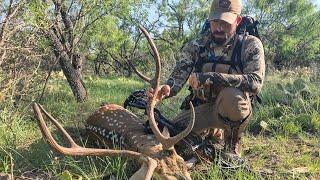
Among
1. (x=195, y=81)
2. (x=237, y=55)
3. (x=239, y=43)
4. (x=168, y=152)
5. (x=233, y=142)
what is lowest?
(x=233, y=142)

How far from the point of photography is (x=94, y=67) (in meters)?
32.0

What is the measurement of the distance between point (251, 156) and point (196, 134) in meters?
0.64

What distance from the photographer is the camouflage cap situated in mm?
4741

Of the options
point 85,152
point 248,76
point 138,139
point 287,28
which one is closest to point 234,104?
point 248,76

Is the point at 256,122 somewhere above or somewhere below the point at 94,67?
above

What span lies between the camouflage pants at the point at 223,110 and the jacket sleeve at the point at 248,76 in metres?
0.07

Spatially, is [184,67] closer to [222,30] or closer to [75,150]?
[222,30]

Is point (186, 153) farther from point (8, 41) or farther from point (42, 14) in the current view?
point (42, 14)

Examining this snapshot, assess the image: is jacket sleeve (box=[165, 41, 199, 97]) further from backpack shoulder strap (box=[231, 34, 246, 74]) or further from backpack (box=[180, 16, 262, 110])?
backpack shoulder strap (box=[231, 34, 246, 74])

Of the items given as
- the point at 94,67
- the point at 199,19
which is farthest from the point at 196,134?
the point at 94,67

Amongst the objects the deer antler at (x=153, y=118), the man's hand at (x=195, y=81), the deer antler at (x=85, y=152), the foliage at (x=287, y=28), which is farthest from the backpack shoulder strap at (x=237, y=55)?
the foliage at (x=287, y=28)

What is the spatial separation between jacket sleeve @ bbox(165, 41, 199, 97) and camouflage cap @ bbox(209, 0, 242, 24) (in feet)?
1.37

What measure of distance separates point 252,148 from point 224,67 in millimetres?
938

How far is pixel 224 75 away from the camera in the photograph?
14.7 ft
